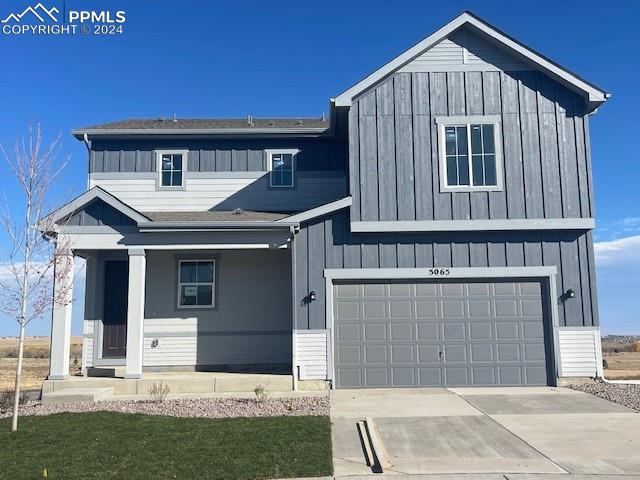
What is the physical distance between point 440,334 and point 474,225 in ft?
8.22

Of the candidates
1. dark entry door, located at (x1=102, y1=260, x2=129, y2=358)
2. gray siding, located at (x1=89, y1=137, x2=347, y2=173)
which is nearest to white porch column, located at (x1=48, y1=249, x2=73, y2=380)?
dark entry door, located at (x1=102, y1=260, x2=129, y2=358)

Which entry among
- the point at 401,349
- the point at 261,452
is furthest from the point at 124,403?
the point at 401,349

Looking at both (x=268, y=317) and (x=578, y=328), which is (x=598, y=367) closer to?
(x=578, y=328)

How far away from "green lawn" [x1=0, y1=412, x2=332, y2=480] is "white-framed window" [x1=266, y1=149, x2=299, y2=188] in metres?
7.62

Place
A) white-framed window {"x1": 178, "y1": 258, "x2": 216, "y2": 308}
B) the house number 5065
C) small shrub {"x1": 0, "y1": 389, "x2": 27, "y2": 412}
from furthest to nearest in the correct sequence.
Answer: white-framed window {"x1": 178, "y1": 258, "x2": 216, "y2": 308}
the house number 5065
small shrub {"x1": 0, "y1": 389, "x2": 27, "y2": 412}

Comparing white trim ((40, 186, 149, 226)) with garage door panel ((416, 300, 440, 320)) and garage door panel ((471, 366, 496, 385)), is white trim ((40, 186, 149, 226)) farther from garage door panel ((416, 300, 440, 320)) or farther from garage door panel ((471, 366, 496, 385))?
garage door panel ((471, 366, 496, 385))

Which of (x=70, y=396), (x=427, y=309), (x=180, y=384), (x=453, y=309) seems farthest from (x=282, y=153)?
(x=70, y=396)

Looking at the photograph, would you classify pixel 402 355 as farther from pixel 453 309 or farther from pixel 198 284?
pixel 198 284

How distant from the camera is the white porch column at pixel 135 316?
39.2 feet

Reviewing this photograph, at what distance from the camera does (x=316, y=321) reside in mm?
12250

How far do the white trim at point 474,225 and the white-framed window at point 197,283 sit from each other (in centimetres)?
419

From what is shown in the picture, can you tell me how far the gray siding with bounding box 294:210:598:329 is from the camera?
12367 mm

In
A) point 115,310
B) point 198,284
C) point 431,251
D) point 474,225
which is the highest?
point 474,225

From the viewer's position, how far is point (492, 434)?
309 inches
